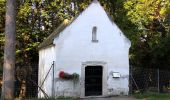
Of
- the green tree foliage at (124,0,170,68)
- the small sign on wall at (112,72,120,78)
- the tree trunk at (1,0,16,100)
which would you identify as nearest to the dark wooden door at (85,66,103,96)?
the small sign on wall at (112,72,120,78)

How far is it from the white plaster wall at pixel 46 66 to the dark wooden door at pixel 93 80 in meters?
2.33

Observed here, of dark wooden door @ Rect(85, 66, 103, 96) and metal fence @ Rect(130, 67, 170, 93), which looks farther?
metal fence @ Rect(130, 67, 170, 93)

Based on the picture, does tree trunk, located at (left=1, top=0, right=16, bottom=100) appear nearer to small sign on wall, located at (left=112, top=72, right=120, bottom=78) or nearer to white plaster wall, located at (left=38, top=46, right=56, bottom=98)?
white plaster wall, located at (left=38, top=46, right=56, bottom=98)

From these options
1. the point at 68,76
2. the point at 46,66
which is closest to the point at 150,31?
the point at 46,66

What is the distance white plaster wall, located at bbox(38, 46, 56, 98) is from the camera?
24562 millimetres

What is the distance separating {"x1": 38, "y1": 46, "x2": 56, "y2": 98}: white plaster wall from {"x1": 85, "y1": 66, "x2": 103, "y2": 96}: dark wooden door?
233 centimetres

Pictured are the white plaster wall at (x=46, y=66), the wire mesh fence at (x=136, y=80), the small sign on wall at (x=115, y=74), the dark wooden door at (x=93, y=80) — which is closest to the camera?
the white plaster wall at (x=46, y=66)

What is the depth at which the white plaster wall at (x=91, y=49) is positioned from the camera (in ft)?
78.7

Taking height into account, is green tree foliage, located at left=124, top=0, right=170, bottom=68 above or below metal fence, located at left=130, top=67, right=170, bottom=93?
above

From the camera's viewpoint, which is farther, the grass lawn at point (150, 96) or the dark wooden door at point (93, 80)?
the dark wooden door at point (93, 80)

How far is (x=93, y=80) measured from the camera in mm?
25328

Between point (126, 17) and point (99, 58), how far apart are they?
9243 millimetres

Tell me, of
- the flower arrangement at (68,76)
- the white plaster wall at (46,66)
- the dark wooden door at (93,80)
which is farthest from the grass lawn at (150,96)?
the white plaster wall at (46,66)

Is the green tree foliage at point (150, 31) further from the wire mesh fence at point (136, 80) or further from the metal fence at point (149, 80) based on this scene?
the wire mesh fence at point (136, 80)
